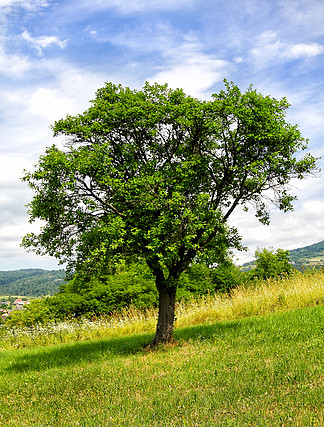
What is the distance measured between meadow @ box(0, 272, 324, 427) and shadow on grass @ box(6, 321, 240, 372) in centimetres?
5

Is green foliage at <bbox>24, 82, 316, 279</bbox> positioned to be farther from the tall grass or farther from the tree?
the tall grass

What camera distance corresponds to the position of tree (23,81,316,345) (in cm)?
1080

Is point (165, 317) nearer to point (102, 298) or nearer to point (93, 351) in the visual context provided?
point (93, 351)

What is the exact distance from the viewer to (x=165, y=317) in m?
12.1

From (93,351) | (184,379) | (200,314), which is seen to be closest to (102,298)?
(200,314)

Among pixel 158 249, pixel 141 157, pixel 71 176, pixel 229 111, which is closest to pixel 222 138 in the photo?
pixel 229 111

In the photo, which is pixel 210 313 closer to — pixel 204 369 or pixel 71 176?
pixel 204 369

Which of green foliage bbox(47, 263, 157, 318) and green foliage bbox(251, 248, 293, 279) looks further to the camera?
green foliage bbox(251, 248, 293, 279)

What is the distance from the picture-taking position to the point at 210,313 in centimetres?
1683

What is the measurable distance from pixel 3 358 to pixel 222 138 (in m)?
12.0

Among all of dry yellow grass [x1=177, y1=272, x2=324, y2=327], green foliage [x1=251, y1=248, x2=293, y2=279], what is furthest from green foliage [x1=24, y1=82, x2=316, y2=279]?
green foliage [x1=251, y1=248, x2=293, y2=279]

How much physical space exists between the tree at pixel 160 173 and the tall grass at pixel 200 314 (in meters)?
5.00

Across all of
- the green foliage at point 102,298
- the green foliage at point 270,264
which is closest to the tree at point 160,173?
the green foliage at point 102,298

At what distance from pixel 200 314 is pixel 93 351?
6134 millimetres
